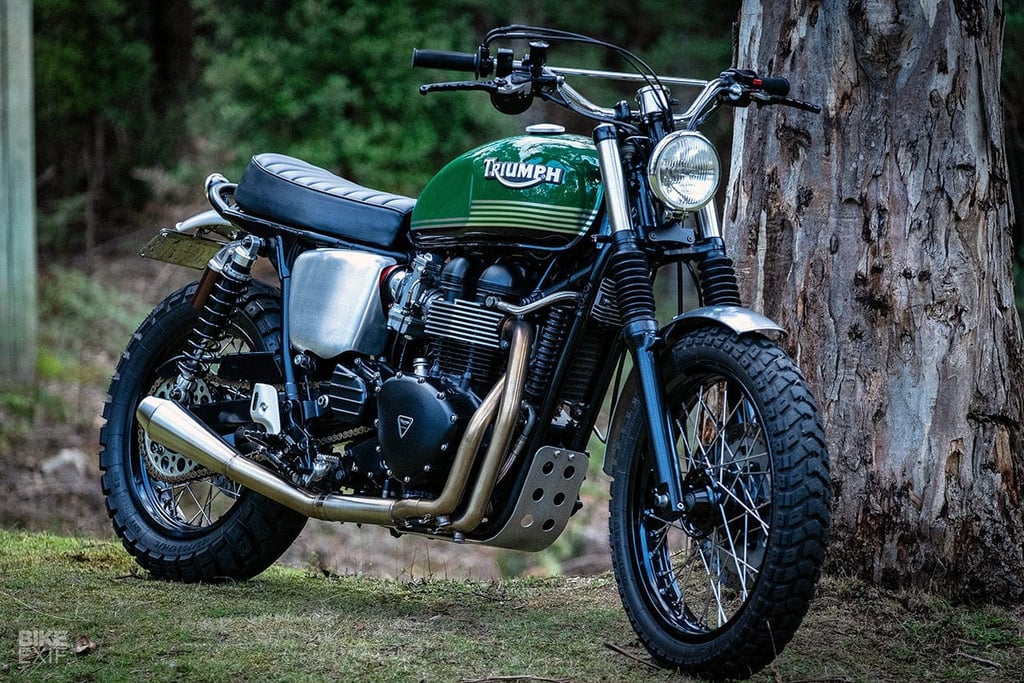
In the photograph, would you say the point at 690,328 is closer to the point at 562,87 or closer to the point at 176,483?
the point at 562,87

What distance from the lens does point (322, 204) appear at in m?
4.16

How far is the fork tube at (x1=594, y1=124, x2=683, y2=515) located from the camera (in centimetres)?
318

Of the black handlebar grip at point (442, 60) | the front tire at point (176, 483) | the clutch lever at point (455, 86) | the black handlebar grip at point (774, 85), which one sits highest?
the black handlebar grip at point (774, 85)

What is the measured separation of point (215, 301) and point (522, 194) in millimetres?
1318

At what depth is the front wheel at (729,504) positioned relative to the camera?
2938mm

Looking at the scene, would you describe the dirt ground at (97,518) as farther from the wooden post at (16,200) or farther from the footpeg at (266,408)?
the footpeg at (266,408)

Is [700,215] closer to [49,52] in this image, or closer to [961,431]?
[961,431]

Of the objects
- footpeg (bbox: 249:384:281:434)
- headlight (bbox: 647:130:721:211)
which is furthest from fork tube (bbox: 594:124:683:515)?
footpeg (bbox: 249:384:281:434)

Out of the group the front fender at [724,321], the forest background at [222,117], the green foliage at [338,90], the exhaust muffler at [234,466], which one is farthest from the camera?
the green foliage at [338,90]

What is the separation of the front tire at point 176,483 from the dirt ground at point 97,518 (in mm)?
2129

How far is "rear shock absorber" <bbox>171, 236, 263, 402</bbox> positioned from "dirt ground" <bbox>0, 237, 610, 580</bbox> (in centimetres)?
248

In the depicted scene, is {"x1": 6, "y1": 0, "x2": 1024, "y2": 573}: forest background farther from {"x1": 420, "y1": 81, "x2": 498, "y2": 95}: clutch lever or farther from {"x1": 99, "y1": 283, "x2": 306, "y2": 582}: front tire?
{"x1": 420, "y1": 81, "x2": 498, "y2": 95}: clutch lever

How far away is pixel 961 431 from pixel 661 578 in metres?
1.08

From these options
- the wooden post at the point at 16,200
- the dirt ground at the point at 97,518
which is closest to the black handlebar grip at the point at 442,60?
the dirt ground at the point at 97,518
